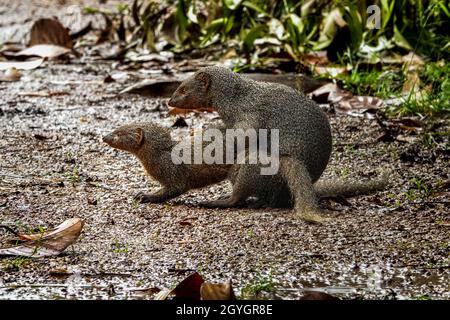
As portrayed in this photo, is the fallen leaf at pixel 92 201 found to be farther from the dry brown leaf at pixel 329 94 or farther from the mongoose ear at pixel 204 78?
the dry brown leaf at pixel 329 94

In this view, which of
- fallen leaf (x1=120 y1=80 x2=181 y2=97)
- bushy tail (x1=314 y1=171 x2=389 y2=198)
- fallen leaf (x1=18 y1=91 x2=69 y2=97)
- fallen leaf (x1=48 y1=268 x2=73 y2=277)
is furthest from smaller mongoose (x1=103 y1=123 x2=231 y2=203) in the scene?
fallen leaf (x1=18 y1=91 x2=69 y2=97)

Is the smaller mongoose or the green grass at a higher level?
the smaller mongoose

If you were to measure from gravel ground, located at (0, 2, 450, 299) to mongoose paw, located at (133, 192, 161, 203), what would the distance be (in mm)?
57

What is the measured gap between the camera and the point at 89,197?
197 inches

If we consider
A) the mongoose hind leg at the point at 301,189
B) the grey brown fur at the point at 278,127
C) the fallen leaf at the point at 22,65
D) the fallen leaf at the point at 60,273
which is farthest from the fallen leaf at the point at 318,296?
the fallen leaf at the point at 22,65

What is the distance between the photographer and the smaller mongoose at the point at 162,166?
16.5 feet

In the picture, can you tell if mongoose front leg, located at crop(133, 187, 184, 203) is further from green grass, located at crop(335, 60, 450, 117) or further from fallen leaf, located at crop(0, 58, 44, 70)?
fallen leaf, located at crop(0, 58, 44, 70)

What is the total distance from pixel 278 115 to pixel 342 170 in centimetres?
80

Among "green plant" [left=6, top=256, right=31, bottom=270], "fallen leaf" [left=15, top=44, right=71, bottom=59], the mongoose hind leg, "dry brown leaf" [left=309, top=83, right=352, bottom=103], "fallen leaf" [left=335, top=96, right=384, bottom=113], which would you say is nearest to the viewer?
"green plant" [left=6, top=256, right=31, bottom=270]

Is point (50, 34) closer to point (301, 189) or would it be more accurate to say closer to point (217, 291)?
point (301, 189)

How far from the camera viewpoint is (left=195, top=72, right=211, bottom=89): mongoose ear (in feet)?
16.9

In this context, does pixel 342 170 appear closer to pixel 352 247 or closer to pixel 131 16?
pixel 352 247

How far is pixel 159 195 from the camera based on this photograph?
5.05 meters

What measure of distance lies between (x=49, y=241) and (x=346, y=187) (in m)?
1.65
